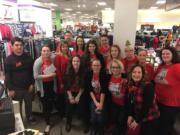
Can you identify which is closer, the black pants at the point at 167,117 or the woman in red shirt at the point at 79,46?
the black pants at the point at 167,117

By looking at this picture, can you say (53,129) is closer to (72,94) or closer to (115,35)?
(72,94)

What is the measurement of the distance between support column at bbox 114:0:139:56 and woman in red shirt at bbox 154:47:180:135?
1.37m

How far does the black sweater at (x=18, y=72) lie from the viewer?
10.5ft

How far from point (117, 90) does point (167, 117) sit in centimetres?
77

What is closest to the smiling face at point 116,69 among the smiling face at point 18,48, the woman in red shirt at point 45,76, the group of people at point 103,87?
the group of people at point 103,87

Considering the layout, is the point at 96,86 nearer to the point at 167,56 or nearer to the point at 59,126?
the point at 59,126

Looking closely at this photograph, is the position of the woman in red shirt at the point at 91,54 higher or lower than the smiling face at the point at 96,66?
higher

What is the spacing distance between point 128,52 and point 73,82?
1.08 metres

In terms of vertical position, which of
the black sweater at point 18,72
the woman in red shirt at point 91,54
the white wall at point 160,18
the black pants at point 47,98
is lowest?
the black pants at point 47,98

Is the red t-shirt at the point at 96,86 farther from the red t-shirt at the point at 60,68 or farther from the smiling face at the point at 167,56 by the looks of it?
the smiling face at the point at 167,56

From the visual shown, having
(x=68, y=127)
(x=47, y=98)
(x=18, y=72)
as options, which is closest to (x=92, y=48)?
(x=47, y=98)

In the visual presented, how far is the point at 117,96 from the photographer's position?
3.05 m

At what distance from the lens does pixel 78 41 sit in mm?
3951

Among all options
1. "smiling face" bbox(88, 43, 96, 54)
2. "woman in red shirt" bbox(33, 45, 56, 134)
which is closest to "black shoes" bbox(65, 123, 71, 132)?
"woman in red shirt" bbox(33, 45, 56, 134)
